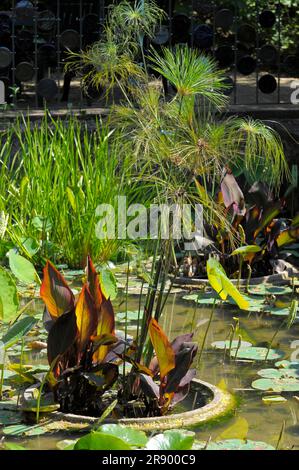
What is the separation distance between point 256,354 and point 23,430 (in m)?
1.35

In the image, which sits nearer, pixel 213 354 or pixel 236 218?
pixel 213 354

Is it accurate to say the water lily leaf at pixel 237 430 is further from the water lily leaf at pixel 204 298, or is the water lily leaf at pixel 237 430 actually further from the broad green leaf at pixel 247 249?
the broad green leaf at pixel 247 249

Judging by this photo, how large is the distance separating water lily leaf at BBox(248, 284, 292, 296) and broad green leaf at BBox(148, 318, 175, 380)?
82.4 inches

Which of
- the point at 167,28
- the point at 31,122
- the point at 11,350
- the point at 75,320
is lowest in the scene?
the point at 11,350

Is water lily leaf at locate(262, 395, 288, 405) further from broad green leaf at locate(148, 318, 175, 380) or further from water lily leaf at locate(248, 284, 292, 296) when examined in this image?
water lily leaf at locate(248, 284, 292, 296)

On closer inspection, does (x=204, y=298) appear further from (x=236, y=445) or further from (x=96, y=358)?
(x=236, y=445)

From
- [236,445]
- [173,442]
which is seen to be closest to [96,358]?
[236,445]

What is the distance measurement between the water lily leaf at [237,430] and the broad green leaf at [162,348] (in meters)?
0.32

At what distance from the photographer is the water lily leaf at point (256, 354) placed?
488 centimetres
